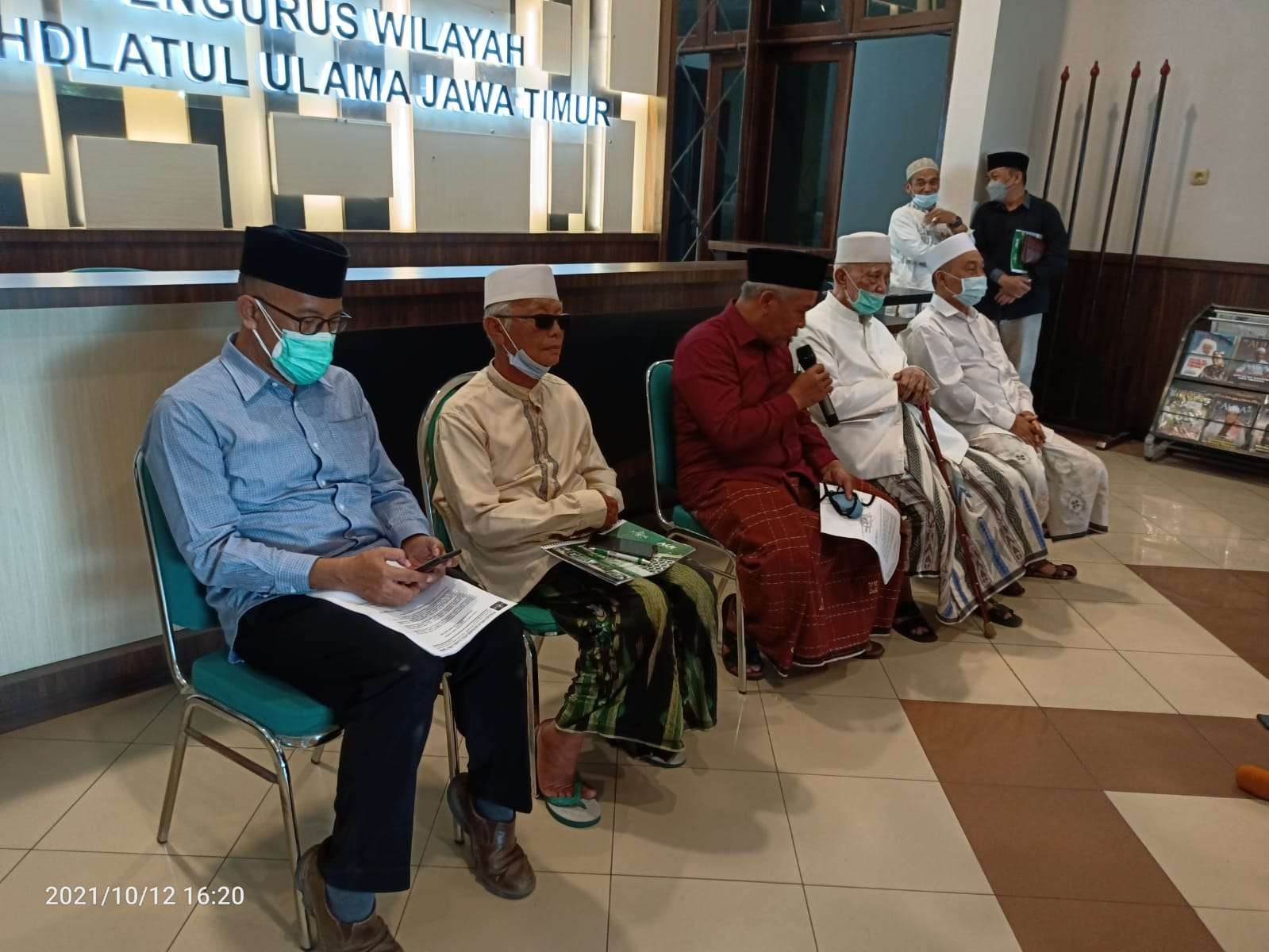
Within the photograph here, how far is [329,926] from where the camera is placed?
5.38 ft

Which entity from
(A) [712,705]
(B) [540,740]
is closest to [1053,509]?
(A) [712,705]

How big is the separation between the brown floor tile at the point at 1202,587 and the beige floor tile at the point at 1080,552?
14cm

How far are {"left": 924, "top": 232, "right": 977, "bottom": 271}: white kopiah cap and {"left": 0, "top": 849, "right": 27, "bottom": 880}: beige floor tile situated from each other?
10.7 feet

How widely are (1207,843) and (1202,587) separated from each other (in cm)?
183

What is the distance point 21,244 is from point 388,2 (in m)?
2.13

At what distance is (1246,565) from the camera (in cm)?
395

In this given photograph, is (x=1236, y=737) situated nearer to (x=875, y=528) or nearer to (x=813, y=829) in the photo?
(x=875, y=528)

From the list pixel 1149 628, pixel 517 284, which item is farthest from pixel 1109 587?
pixel 517 284

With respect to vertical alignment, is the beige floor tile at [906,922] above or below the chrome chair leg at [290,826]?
below

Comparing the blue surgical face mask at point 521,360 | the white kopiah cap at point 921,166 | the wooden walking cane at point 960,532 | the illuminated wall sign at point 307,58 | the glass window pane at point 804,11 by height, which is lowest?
the wooden walking cane at point 960,532

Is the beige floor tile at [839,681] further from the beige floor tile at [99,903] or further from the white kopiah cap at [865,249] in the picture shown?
the beige floor tile at [99,903]

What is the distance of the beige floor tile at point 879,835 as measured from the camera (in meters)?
1.98

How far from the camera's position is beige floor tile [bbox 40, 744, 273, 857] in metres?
1.95

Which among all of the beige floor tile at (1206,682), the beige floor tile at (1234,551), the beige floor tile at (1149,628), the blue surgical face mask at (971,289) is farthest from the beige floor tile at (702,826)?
the beige floor tile at (1234,551)
